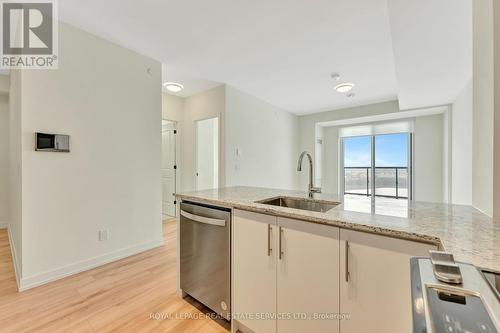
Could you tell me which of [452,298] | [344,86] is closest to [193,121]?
[344,86]

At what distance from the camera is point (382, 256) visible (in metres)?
0.96

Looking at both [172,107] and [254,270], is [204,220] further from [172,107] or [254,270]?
[172,107]

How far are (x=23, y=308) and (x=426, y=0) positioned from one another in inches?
151

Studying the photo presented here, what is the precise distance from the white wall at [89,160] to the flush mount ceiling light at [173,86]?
721mm

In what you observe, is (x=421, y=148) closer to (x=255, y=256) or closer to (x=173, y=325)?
(x=255, y=256)

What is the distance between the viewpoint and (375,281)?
99cm

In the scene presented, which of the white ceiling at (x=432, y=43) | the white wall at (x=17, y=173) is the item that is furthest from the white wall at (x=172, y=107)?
the white ceiling at (x=432, y=43)

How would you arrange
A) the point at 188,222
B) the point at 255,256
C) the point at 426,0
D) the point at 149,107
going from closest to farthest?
the point at 255,256, the point at 426,0, the point at 188,222, the point at 149,107

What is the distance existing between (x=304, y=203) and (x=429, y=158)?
183 inches

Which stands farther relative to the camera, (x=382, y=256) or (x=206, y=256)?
(x=206, y=256)

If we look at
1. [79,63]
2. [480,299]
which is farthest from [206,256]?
[79,63]

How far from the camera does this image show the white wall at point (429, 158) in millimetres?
A: 4656

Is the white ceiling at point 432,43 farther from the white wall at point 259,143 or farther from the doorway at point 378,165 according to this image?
the white wall at point 259,143

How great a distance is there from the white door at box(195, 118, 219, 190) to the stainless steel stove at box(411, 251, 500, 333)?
417 centimetres
